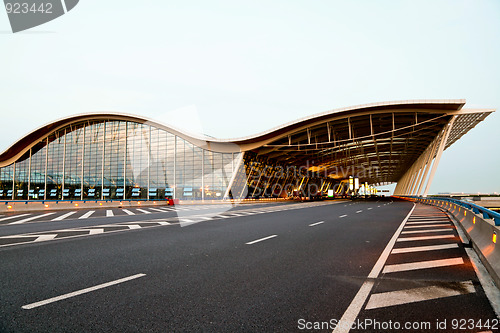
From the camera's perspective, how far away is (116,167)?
57.4 m

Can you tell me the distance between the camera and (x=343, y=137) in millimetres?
59562

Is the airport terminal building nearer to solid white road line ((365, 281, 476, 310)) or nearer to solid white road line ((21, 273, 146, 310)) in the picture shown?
solid white road line ((365, 281, 476, 310))

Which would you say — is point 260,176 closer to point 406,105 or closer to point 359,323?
point 406,105

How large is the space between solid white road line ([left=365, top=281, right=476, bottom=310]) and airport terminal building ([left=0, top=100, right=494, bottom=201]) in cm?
3967

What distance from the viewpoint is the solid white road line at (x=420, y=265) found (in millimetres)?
6008

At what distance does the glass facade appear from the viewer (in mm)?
52594

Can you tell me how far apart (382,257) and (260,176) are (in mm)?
53068

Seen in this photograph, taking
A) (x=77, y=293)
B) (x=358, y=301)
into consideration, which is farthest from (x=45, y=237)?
(x=358, y=301)

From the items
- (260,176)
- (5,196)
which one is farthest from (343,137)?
(5,196)

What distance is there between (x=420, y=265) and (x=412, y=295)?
2146 millimetres

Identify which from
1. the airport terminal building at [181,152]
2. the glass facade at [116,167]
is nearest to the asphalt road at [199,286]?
the airport terminal building at [181,152]

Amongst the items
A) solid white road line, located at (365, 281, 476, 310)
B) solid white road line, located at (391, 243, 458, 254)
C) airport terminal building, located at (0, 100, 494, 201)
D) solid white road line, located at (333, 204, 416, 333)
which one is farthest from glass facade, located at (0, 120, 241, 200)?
→ solid white road line, located at (365, 281, 476, 310)

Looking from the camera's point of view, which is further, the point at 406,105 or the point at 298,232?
the point at 406,105

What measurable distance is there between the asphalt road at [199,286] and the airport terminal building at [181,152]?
38.6 metres
